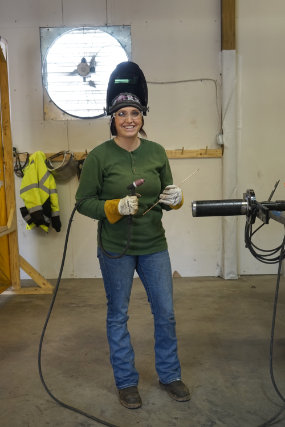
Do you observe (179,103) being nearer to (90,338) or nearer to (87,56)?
(87,56)

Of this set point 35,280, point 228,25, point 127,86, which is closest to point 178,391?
point 127,86

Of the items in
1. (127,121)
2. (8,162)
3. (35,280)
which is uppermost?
(127,121)

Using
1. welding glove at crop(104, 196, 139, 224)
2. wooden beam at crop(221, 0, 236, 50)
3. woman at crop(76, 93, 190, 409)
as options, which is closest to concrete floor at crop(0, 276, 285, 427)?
woman at crop(76, 93, 190, 409)

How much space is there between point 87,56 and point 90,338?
2755mm

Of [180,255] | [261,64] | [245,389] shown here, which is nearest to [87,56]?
[261,64]

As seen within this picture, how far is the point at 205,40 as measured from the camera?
13.8 ft

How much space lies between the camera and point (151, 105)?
4.25 metres

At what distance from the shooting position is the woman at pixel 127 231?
6.16 feet

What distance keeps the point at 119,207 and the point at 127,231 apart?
0.19 m

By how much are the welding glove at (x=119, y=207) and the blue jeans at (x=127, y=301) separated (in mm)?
202

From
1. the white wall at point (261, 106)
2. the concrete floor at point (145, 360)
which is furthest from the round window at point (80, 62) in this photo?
the concrete floor at point (145, 360)

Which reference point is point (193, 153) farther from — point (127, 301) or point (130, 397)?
point (130, 397)

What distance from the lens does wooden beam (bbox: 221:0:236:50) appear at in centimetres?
406

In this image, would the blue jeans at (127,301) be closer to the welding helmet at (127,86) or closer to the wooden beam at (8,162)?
the welding helmet at (127,86)
